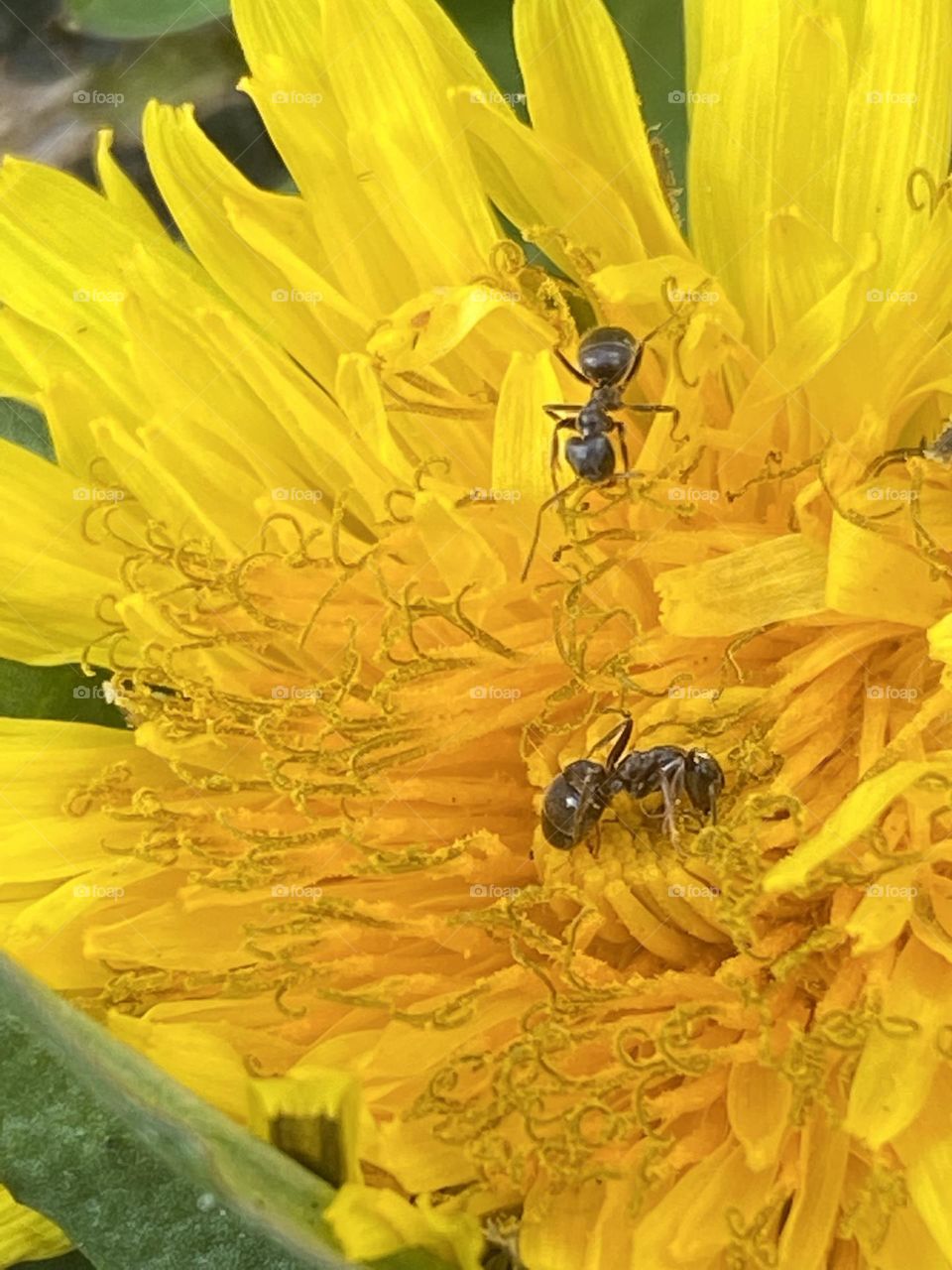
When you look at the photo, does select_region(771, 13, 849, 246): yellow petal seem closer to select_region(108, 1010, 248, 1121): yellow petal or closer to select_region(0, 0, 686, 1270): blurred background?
select_region(0, 0, 686, 1270): blurred background

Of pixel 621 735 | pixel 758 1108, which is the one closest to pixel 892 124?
pixel 621 735

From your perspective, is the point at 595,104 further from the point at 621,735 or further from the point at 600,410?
the point at 621,735

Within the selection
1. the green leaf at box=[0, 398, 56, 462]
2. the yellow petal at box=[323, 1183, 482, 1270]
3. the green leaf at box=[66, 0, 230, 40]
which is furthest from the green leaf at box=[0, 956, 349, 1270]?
the green leaf at box=[66, 0, 230, 40]

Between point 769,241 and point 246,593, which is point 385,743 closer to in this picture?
point 246,593

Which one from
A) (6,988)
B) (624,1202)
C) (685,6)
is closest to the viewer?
(6,988)

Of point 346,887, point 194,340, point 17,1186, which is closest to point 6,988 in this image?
point 17,1186

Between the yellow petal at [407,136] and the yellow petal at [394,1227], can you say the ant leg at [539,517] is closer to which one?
the yellow petal at [407,136]

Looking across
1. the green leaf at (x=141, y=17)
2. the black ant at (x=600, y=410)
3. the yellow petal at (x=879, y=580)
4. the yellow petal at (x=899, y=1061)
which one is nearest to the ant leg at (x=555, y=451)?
the black ant at (x=600, y=410)
